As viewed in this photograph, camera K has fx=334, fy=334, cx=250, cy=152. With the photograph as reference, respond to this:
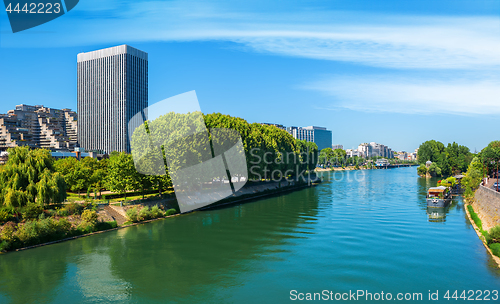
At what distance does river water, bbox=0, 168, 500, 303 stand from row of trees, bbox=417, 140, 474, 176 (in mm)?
103890

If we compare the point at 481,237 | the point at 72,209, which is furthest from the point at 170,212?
the point at 481,237

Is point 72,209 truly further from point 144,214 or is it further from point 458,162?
point 458,162

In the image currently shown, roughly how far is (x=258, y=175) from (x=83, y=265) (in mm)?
52132

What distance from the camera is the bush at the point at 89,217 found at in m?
41.9

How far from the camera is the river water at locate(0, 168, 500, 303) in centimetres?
2527

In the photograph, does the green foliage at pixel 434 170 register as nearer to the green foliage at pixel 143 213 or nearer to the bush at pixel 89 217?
the green foliage at pixel 143 213

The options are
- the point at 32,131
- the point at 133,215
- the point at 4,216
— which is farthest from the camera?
the point at 32,131

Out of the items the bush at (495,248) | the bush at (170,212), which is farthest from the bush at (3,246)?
the bush at (495,248)

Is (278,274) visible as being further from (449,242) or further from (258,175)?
(258,175)

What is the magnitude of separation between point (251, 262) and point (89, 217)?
75.4 feet

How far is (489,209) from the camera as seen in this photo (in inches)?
1791

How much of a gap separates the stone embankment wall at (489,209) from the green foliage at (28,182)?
177 ft

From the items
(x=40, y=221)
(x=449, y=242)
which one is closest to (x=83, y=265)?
(x=40, y=221)

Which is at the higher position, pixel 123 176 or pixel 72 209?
pixel 123 176
